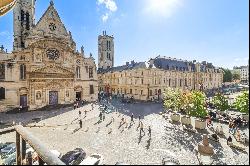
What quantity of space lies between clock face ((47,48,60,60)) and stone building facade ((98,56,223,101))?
1859 centimetres

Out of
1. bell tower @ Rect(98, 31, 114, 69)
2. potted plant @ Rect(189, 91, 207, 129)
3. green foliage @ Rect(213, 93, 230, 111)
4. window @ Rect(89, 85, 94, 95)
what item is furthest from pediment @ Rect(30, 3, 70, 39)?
bell tower @ Rect(98, 31, 114, 69)

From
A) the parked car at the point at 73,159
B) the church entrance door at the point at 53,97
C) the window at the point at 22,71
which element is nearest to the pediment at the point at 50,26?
the window at the point at 22,71

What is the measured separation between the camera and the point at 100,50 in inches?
3049

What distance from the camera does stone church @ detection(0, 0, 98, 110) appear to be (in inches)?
1357

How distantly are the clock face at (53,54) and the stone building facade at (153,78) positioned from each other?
18586 millimetres

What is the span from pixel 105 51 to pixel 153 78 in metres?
34.3

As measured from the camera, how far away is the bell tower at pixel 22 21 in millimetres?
39562

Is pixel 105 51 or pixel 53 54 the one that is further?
pixel 105 51

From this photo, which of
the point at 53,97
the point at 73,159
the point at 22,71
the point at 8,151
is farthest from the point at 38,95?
the point at 73,159

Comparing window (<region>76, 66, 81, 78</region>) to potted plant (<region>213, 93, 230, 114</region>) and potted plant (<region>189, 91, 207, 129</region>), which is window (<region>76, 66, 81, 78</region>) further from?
potted plant (<region>189, 91, 207, 129</region>)

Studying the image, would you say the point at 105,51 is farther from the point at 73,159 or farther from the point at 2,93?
the point at 73,159

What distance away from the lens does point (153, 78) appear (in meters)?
47.5

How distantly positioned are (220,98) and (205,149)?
28.1 metres

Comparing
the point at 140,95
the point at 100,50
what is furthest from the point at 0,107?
the point at 100,50
